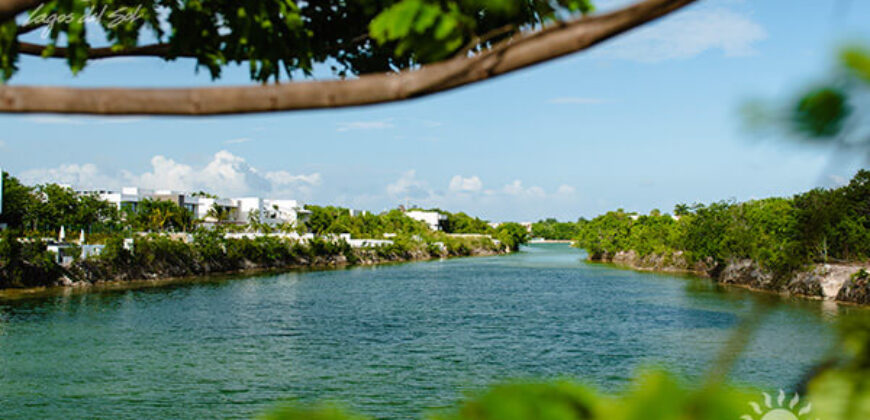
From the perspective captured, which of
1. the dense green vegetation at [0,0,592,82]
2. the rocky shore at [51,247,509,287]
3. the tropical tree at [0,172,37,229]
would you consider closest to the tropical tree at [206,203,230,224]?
the rocky shore at [51,247,509,287]

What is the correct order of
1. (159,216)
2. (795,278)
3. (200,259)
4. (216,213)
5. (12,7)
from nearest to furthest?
(12,7), (795,278), (200,259), (159,216), (216,213)

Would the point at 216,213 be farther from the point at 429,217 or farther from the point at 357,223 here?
the point at 429,217

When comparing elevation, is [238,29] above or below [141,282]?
above

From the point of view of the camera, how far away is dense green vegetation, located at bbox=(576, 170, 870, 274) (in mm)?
778


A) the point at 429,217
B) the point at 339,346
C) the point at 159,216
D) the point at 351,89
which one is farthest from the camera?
the point at 429,217

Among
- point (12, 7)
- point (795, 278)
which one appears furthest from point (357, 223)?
point (12, 7)

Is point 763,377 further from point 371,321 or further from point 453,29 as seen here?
point 453,29

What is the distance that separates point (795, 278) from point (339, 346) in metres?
12.1

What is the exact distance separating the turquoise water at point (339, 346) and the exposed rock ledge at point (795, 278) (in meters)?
1.31

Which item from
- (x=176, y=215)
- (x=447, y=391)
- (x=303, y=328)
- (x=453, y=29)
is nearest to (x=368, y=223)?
(x=176, y=215)

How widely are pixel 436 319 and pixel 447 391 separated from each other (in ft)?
34.6

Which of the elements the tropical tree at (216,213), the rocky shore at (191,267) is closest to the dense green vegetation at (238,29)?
the rocky shore at (191,267)

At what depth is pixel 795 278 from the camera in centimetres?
1758

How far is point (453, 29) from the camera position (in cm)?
128
